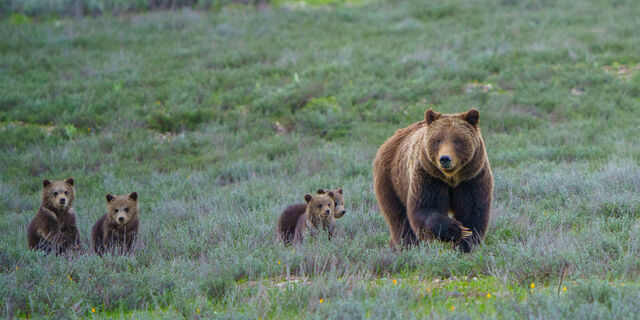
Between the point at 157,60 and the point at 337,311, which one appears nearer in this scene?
the point at 337,311

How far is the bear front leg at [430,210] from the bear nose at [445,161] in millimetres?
550

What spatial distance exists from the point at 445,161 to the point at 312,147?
7.24m

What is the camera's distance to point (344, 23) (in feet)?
73.7

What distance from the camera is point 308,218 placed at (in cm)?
739

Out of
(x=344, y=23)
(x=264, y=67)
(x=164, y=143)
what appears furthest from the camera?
(x=344, y=23)

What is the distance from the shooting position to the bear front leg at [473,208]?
235 inches

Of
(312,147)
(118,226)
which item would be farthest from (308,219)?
(312,147)

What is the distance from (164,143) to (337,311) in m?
8.93

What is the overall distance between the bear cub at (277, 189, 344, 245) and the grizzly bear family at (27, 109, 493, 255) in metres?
0.01

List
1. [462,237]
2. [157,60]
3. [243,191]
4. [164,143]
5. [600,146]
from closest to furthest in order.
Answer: [462,237] → [243,191] → [600,146] → [164,143] → [157,60]

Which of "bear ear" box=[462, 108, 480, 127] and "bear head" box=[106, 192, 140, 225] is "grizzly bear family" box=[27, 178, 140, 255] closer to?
"bear head" box=[106, 192, 140, 225]

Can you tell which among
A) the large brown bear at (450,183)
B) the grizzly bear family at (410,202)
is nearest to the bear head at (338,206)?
the grizzly bear family at (410,202)

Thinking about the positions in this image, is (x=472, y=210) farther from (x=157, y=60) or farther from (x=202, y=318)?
(x=157, y=60)

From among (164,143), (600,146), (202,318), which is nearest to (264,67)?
(164,143)
